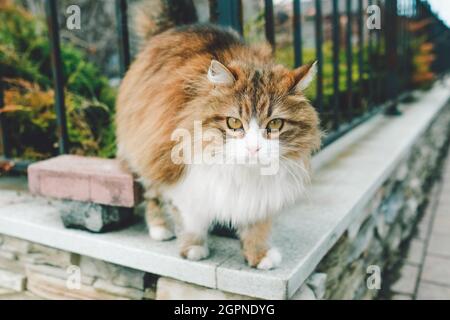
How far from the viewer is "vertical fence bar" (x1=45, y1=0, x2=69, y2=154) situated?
178 centimetres

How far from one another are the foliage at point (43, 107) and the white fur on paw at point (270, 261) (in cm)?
114

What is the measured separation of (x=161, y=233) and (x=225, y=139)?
48 cm

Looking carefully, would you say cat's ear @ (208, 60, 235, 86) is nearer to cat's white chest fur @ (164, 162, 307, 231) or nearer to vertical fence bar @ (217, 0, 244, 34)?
cat's white chest fur @ (164, 162, 307, 231)

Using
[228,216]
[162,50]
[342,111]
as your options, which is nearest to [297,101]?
[228,216]

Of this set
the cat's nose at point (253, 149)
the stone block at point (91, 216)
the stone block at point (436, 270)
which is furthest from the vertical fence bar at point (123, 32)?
the stone block at point (436, 270)

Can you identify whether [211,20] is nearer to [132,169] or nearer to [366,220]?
[132,169]

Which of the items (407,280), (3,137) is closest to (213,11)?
(3,137)

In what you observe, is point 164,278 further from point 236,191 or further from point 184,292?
point 236,191

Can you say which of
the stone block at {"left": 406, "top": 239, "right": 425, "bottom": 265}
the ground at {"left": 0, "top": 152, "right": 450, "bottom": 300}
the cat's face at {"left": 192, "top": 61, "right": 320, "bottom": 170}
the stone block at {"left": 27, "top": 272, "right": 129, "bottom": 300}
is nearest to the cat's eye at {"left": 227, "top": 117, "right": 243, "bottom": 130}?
the cat's face at {"left": 192, "top": 61, "right": 320, "bottom": 170}

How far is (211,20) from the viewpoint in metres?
1.71

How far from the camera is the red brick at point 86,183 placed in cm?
150

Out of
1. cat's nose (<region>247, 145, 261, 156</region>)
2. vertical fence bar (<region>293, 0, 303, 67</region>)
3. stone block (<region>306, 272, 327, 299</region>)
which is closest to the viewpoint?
cat's nose (<region>247, 145, 261, 156</region>)

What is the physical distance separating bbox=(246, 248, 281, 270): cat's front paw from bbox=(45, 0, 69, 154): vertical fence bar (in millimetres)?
987

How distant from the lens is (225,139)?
1.17 metres
